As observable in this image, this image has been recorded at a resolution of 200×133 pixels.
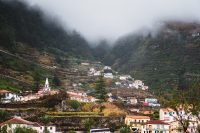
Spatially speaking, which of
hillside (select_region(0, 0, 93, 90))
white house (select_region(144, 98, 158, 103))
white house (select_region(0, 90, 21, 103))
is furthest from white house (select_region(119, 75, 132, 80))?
white house (select_region(0, 90, 21, 103))

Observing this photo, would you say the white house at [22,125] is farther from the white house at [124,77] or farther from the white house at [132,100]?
the white house at [124,77]

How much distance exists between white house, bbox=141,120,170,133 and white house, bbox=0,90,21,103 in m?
28.8

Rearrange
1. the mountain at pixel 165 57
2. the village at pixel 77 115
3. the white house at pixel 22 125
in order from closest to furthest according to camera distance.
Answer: the white house at pixel 22 125, the village at pixel 77 115, the mountain at pixel 165 57

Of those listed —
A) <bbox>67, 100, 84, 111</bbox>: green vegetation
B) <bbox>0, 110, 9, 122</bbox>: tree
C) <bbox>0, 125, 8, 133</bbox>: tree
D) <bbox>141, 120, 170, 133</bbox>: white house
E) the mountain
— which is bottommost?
<bbox>141, 120, 170, 133</bbox>: white house

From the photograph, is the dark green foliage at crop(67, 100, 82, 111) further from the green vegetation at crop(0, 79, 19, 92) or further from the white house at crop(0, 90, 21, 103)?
the green vegetation at crop(0, 79, 19, 92)

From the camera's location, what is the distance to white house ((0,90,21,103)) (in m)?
87.1

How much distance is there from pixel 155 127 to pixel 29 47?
287 ft

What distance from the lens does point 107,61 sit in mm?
198875

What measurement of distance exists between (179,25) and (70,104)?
11901cm

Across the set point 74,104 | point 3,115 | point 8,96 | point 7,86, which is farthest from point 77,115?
point 7,86

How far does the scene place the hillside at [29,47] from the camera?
115 metres

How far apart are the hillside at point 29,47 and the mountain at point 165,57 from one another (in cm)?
1979

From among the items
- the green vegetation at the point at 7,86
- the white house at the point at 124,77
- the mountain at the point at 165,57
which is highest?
the mountain at the point at 165,57

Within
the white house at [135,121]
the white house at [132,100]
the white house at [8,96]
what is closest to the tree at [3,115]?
the white house at [8,96]
